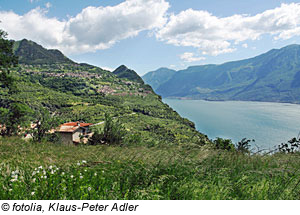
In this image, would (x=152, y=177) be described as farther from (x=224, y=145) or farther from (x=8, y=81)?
(x=8, y=81)

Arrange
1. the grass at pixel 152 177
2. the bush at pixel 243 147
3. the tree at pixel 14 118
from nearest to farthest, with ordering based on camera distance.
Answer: the grass at pixel 152 177 < the bush at pixel 243 147 < the tree at pixel 14 118

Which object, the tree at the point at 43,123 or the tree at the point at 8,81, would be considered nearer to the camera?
the tree at the point at 43,123

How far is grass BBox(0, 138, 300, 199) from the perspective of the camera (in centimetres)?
208

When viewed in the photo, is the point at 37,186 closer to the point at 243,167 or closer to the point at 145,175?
the point at 145,175

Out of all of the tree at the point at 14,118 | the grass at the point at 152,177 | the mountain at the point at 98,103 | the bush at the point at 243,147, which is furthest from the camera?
the mountain at the point at 98,103

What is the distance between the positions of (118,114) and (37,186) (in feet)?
338

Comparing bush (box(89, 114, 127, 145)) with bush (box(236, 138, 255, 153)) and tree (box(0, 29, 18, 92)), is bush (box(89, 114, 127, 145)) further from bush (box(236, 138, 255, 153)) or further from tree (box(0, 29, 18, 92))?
tree (box(0, 29, 18, 92))

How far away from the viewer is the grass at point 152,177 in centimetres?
208

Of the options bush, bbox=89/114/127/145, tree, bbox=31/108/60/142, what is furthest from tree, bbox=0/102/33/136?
bush, bbox=89/114/127/145

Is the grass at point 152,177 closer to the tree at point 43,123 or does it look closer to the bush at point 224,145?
the bush at point 224,145

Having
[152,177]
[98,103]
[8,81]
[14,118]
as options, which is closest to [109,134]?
[152,177]

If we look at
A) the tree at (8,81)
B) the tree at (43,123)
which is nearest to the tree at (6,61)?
the tree at (8,81)

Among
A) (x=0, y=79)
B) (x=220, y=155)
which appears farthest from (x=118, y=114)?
(x=220, y=155)
